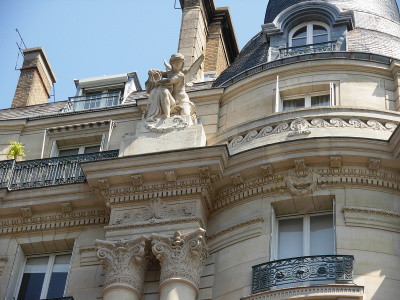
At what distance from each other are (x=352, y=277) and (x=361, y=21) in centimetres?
746

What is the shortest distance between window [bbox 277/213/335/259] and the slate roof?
4496 mm

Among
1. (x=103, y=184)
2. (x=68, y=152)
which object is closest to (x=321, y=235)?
(x=103, y=184)

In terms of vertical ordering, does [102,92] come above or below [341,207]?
above

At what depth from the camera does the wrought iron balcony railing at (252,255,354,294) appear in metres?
14.8

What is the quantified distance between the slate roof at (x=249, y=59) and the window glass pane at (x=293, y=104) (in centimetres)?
144

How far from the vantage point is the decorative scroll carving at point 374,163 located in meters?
16.0

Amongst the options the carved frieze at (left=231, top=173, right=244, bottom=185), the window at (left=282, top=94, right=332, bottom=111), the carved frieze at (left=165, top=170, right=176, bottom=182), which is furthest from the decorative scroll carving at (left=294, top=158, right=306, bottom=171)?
the window at (left=282, top=94, right=332, bottom=111)

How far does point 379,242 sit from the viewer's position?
15297 mm

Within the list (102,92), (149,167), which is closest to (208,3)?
(102,92)

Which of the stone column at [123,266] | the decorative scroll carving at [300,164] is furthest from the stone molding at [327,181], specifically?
the stone column at [123,266]

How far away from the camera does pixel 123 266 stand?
51.1ft

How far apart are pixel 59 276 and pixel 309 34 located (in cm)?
722

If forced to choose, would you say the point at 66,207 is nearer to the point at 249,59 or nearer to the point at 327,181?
the point at 327,181

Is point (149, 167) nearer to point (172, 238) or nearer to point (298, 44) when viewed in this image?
point (172, 238)
